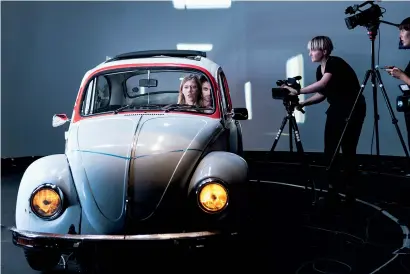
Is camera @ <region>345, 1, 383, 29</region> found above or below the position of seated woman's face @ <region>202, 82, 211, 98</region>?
above

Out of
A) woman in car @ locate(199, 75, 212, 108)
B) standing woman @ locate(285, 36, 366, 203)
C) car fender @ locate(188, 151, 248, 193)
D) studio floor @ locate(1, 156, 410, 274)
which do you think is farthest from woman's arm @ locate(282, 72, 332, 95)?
car fender @ locate(188, 151, 248, 193)

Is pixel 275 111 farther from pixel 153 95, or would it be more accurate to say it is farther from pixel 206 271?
pixel 206 271

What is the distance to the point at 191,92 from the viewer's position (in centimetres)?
293

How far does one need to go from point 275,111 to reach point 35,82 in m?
3.33

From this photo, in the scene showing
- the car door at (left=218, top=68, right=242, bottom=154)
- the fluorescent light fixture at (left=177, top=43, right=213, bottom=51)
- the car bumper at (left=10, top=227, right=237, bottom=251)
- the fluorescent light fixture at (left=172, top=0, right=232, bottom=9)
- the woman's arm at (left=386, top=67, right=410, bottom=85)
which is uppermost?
the fluorescent light fixture at (left=172, top=0, right=232, bottom=9)

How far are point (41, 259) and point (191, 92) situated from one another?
56.5 inches

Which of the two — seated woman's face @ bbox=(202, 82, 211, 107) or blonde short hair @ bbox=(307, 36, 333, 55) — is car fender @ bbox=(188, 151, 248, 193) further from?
blonde short hair @ bbox=(307, 36, 333, 55)

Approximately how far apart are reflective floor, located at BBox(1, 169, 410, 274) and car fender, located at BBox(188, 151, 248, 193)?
0.25m

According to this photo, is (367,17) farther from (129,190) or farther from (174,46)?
(129,190)

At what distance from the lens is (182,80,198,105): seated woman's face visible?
2922mm

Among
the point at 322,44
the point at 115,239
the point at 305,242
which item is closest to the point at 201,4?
the point at 322,44

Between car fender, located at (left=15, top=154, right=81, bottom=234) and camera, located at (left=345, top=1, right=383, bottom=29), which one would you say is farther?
camera, located at (left=345, top=1, right=383, bottom=29)

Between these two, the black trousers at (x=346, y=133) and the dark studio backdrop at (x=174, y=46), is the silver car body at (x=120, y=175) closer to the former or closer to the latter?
the black trousers at (x=346, y=133)

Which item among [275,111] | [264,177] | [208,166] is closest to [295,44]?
[275,111]
